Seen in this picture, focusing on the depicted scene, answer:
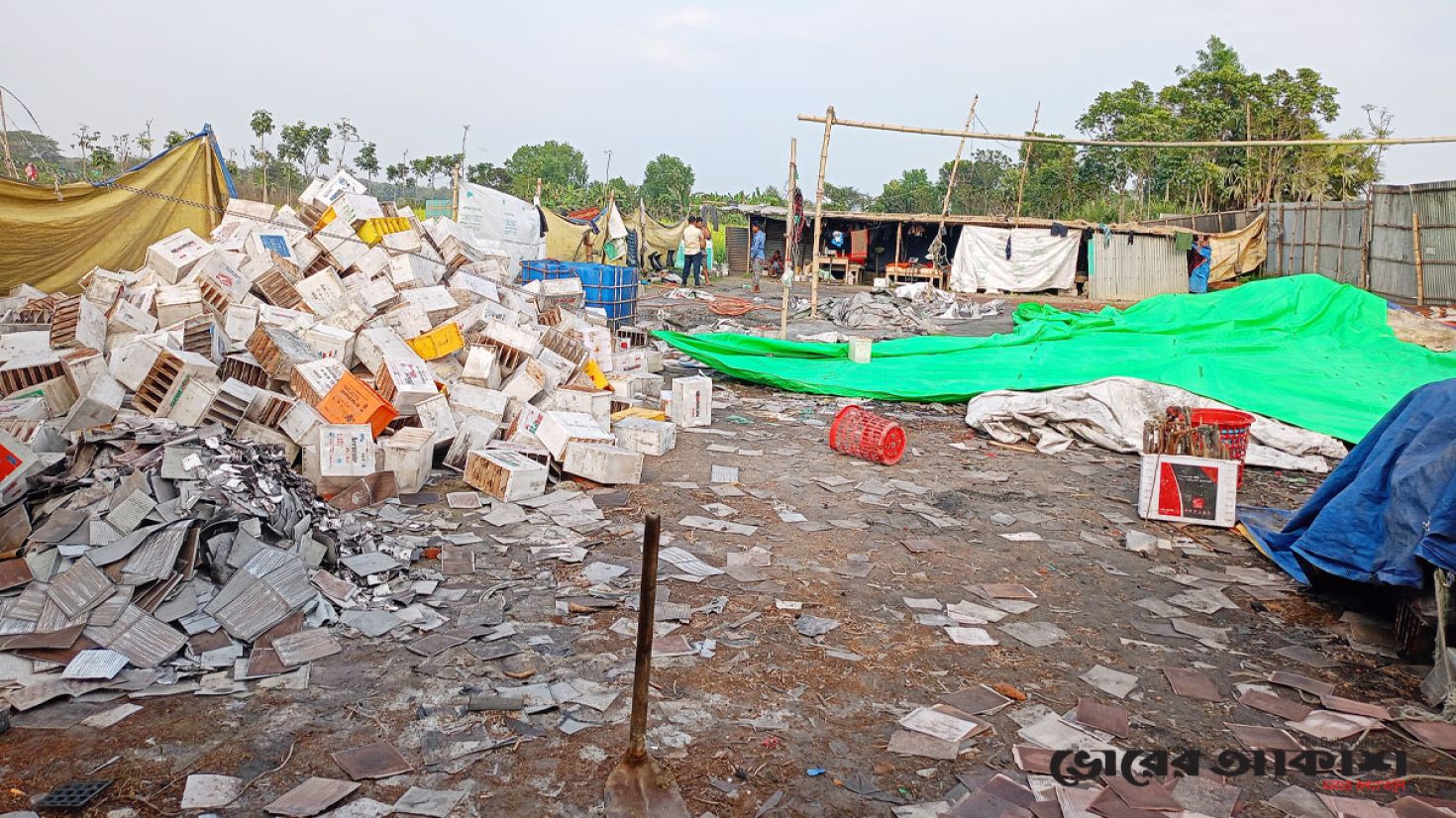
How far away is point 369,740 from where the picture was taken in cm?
287

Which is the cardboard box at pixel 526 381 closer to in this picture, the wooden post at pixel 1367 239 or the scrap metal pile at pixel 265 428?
the scrap metal pile at pixel 265 428

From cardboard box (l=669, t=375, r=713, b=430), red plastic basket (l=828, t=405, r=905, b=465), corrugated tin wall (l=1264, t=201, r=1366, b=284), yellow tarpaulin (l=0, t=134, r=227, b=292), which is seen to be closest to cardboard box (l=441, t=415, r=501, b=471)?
cardboard box (l=669, t=375, r=713, b=430)

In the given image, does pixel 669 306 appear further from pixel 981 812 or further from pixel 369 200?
pixel 981 812

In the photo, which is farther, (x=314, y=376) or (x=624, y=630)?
(x=314, y=376)

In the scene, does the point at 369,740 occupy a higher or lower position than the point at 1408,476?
lower

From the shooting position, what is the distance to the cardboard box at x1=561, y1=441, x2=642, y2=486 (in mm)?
5770

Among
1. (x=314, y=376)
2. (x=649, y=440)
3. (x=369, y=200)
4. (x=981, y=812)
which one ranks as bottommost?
(x=981, y=812)

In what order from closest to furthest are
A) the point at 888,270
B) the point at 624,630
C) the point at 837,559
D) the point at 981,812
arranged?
the point at 981,812 → the point at 624,630 → the point at 837,559 → the point at 888,270

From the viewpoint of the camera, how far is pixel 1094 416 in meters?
7.44

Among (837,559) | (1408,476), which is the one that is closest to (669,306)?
(837,559)

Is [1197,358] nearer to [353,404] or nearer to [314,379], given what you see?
[353,404]

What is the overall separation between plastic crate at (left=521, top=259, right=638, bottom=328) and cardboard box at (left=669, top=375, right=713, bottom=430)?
3.12 m

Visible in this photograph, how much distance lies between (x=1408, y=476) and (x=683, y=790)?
3.47 meters

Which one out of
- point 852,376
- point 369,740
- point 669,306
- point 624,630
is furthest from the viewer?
point 669,306
